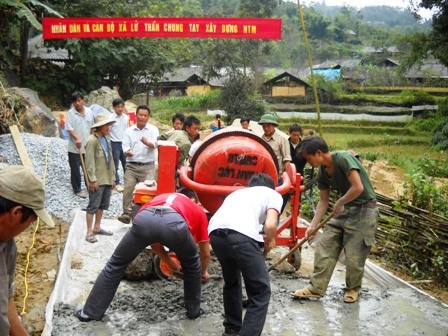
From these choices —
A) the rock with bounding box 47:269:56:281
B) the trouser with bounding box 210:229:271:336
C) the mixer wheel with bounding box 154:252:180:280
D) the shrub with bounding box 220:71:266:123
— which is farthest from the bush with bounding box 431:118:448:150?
the trouser with bounding box 210:229:271:336

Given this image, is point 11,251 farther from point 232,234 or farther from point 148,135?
point 148,135

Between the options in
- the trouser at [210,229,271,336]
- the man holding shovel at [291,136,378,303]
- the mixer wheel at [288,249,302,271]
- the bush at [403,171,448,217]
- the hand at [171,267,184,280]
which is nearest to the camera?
the trouser at [210,229,271,336]

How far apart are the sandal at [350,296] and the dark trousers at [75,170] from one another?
15.3 feet

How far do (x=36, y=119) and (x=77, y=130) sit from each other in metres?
4.29

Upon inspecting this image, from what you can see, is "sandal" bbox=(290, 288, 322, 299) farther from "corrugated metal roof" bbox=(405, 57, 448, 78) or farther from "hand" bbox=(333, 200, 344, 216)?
"corrugated metal roof" bbox=(405, 57, 448, 78)

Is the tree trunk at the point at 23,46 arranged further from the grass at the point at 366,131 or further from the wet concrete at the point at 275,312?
the wet concrete at the point at 275,312

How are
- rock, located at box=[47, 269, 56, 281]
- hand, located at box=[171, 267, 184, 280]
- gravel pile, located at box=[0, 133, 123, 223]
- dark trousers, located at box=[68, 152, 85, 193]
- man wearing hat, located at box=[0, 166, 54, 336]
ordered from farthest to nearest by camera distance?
dark trousers, located at box=[68, 152, 85, 193] < gravel pile, located at box=[0, 133, 123, 223] < rock, located at box=[47, 269, 56, 281] < hand, located at box=[171, 267, 184, 280] < man wearing hat, located at box=[0, 166, 54, 336]

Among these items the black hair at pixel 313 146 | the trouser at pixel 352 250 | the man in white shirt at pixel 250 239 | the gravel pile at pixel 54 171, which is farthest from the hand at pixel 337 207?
the gravel pile at pixel 54 171

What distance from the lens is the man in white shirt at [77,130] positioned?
299 inches

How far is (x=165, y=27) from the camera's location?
11.7 metres

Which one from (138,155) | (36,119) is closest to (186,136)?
(138,155)

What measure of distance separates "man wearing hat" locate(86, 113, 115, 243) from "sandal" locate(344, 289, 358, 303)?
2.95 metres

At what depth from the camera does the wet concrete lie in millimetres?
4156

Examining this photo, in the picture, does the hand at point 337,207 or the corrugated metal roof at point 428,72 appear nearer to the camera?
the hand at point 337,207
